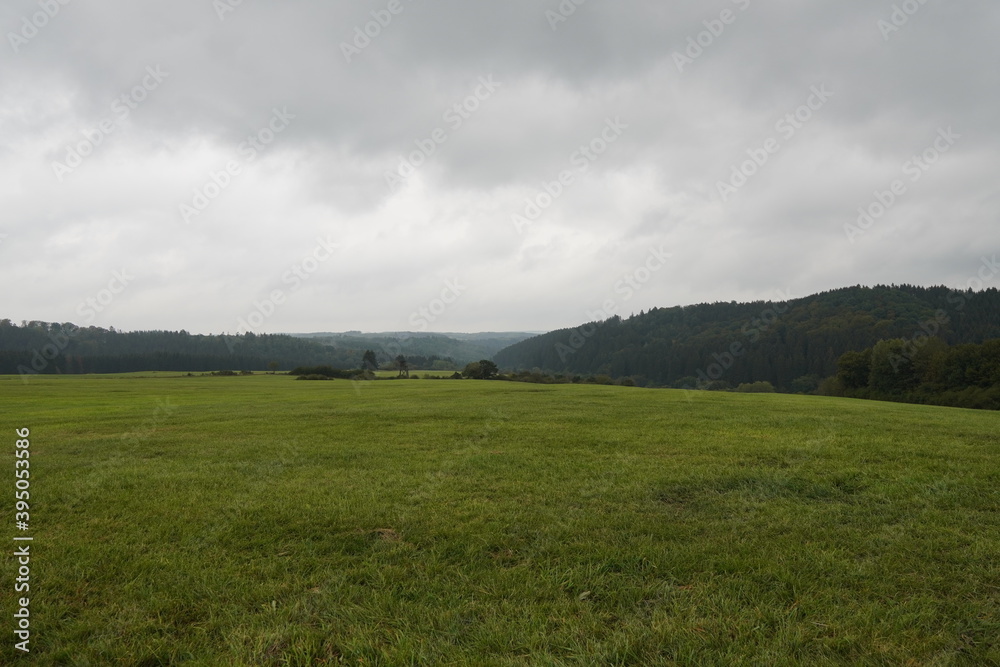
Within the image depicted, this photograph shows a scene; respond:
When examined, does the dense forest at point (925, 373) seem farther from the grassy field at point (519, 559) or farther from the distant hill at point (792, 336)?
the grassy field at point (519, 559)

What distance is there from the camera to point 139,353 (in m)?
151

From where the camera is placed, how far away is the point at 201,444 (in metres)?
13.1

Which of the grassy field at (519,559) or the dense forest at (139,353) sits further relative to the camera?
the dense forest at (139,353)

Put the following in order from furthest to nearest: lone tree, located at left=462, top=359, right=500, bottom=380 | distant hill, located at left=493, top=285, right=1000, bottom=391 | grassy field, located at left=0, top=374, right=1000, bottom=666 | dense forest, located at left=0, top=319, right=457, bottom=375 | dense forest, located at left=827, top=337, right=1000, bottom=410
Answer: distant hill, located at left=493, top=285, right=1000, bottom=391, dense forest, located at left=0, top=319, right=457, bottom=375, lone tree, located at left=462, top=359, right=500, bottom=380, dense forest, located at left=827, top=337, right=1000, bottom=410, grassy field, located at left=0, top=374, right=1000, bottom=666

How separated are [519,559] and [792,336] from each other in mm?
164725

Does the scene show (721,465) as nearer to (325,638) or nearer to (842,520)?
(842,520)

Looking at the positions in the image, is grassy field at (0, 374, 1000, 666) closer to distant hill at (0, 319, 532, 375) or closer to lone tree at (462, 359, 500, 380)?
lone tree at (462, 359, 500, 380)

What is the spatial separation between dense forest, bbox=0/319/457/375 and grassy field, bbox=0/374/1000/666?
383ft

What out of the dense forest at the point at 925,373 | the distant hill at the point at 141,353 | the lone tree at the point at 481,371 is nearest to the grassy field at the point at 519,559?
the dense forest at the point at 925,373

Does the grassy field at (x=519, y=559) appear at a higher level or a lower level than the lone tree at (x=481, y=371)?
higher

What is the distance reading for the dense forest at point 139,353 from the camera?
12444 centimetres

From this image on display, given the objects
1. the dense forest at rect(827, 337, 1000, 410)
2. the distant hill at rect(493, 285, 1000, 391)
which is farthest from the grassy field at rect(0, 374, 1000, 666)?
the distant hill at rect(493, 285, 1000, 391)

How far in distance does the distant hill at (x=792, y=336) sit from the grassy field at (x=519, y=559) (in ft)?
386

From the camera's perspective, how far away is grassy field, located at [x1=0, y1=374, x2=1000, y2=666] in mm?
3799
